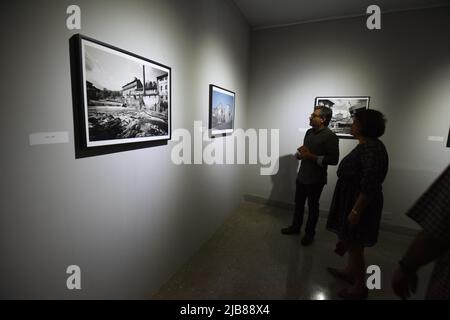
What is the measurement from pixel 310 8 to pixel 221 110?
5.77 feet

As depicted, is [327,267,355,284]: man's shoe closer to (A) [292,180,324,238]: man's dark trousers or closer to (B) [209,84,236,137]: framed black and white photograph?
(A) [292,180,324,238]: man's dark trousers

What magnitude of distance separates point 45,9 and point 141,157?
2.84 feet

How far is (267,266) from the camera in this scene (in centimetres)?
221

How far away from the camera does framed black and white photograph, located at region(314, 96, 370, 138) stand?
2999mm

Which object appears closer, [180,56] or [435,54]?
[180,56]

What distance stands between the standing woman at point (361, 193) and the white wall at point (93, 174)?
133cm

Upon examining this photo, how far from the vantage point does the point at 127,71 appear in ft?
4.22

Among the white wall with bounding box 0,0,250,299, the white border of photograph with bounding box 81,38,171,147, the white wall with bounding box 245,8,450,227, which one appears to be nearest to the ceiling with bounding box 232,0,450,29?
the white wall with bounding box 245,8,450,227

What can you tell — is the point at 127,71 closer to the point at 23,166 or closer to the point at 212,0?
the point at 23,166

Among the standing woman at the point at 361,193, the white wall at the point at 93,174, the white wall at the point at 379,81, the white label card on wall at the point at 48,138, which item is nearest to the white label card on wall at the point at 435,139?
the white wall at the point at 379,81

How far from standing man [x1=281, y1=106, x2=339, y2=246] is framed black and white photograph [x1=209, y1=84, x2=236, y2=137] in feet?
3.10

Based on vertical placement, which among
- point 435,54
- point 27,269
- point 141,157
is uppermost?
point 435,54
